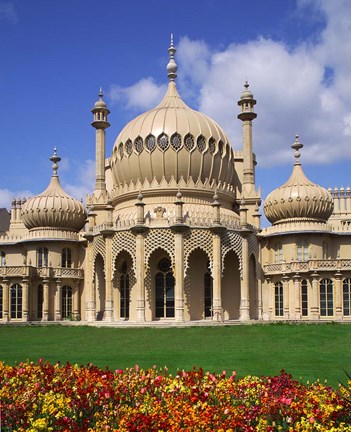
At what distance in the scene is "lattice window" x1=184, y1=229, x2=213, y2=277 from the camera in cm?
3378

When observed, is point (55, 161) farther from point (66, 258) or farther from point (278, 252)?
point (278, 252)

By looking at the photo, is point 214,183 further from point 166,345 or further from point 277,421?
point 277,421

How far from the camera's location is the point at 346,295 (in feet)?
112

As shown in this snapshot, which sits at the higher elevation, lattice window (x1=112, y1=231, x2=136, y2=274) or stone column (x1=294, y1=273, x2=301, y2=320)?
lattice window (x1=112, y1=231, x2=136, y2=274)

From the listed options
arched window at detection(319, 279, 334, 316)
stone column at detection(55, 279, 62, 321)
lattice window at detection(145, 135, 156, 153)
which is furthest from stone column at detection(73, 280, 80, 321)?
arched window at detection(319, 279, 334, 316)

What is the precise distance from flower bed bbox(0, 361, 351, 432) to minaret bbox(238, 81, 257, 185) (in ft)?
105

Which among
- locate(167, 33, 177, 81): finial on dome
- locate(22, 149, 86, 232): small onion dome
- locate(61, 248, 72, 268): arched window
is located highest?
locate(167, 33, 177, 81): finial on dome

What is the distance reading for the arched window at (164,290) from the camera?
35250 millimetres

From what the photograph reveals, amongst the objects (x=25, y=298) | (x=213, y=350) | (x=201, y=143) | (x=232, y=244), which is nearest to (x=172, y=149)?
(x=201, y=143)

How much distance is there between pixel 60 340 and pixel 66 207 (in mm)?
20037

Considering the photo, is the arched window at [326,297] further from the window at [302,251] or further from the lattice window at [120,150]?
the lattice window at [120,150]

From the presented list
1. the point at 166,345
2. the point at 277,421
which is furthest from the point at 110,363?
the point at 277,421

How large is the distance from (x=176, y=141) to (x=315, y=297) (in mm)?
13644

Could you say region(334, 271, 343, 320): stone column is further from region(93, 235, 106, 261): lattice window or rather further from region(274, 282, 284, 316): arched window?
region(93, 235, 106, 261): lattice window
